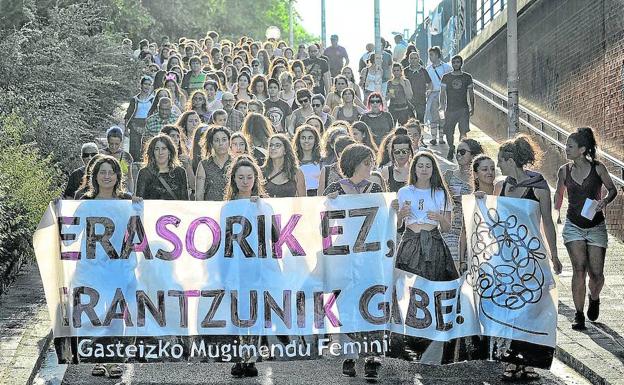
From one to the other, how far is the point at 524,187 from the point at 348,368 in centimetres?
187

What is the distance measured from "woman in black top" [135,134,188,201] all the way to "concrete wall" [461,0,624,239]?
7.01 metres

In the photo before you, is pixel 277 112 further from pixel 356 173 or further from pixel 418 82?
pixel 356 173

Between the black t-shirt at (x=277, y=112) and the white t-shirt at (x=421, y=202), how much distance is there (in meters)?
9.66

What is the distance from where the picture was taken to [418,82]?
2314 centimetres

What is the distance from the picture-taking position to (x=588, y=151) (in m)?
11.3

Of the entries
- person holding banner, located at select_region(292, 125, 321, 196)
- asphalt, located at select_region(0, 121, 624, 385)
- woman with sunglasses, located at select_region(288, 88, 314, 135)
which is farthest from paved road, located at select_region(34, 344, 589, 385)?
woman with sunglasses, located at select_region(288, 88, 314, 135)

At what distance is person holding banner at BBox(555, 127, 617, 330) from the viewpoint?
11.2 metres

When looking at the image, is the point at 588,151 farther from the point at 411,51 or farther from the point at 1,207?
the point at 411,51

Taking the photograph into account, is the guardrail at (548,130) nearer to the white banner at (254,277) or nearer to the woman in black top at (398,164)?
the woman in black top at (398,164)

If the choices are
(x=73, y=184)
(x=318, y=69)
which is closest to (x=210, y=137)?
(x=73, y=184)

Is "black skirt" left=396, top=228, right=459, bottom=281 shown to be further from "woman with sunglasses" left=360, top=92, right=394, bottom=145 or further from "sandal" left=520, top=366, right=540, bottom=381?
"woman with sunglasses" left=360, top=92, right=394, bottom=145

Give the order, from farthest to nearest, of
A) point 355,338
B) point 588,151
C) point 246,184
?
point 588,151 < point 246,184 < point 355,338

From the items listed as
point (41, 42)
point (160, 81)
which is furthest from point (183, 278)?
point (160, 81)

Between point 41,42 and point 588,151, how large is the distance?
12.0 meters
